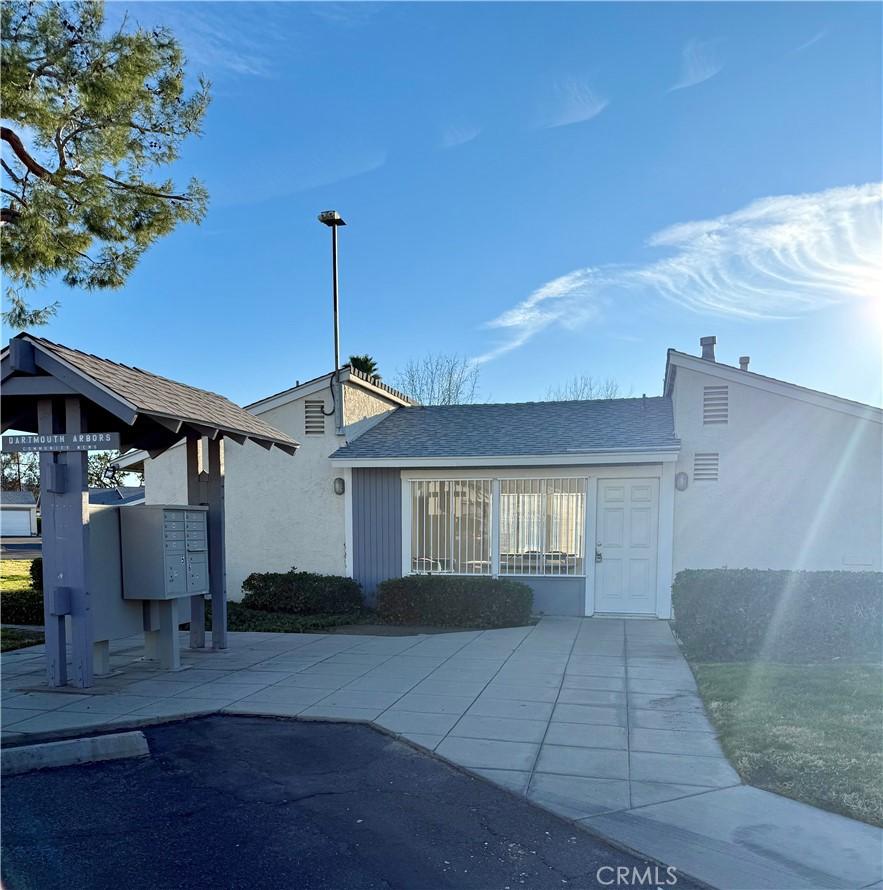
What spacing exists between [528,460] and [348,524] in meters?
3.50

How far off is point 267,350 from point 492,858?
14.9 m

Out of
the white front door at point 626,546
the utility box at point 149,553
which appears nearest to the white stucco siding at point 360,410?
the white front door at point 626,546

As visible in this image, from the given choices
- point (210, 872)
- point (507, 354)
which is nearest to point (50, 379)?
point (210, 872)

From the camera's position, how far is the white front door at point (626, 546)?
1028 cm

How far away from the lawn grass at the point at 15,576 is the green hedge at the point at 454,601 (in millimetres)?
8906

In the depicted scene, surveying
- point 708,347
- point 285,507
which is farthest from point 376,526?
point 708,347

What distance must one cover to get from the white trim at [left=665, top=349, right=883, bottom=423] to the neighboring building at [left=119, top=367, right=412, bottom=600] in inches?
234

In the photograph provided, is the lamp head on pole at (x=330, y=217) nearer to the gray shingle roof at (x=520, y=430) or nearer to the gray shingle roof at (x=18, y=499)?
the gray shingle roof at (x=520, y=430)

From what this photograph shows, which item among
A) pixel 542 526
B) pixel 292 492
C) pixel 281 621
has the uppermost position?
pixel 292 492

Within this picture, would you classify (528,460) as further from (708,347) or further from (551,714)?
(551,714)

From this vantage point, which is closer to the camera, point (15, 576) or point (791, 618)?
point (791, 618)

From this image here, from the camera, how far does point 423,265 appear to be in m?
14.2

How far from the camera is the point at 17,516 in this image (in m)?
45.5

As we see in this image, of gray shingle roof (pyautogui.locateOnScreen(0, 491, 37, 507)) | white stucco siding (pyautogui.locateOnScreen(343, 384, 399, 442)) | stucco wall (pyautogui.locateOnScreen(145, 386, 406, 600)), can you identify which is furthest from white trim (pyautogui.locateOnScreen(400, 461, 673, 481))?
gray shingle roof (pyautogui.locateOnScreen(0, 491, 37, 507))
